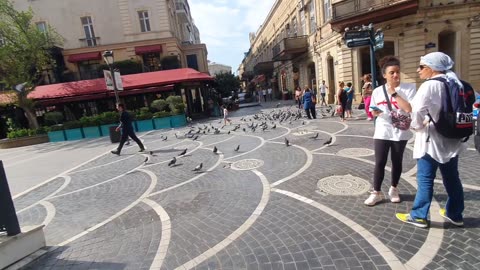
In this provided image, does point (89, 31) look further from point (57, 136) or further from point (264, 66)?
point (264, 66)

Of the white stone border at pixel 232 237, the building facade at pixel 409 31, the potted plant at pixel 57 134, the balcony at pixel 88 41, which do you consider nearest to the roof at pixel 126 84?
the potted plant at pixel 57 134

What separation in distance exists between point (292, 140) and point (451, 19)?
1505 cm

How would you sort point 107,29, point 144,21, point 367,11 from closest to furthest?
point 367,11 < point 107,29 < point 144,21

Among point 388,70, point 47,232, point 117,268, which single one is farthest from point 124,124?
point 388,70

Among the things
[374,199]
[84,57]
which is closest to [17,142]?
[84,57]

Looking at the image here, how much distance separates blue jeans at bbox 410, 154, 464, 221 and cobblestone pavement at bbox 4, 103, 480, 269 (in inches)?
10.0

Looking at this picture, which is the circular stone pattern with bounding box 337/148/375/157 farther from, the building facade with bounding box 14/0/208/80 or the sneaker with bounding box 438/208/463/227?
the building facade with bounding box 14/0/208/80

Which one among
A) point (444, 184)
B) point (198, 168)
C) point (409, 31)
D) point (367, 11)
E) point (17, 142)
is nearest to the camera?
point (444, 184)

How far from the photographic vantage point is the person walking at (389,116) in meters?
3.56

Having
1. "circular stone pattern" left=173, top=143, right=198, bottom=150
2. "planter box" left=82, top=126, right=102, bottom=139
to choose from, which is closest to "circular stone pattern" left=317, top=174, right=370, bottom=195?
"circular stone pattern" left=173, top=143, right=198, bottom=150

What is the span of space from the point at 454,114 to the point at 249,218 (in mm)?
2860

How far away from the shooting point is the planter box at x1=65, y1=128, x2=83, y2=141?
18844 mm

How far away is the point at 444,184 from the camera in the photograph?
325 centimetres


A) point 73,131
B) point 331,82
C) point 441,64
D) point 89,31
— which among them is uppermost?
point 89,31
